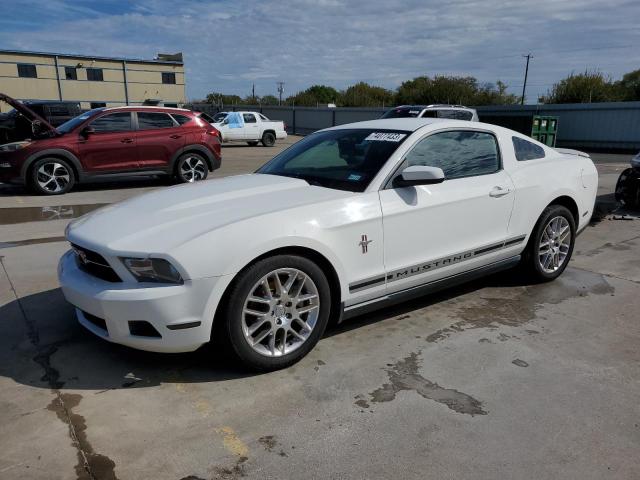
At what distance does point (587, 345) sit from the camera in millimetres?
3750

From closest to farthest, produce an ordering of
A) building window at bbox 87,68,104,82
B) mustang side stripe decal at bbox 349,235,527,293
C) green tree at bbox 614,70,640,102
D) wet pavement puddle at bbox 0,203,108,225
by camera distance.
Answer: mustang side stripe decal at bbox 349,235,527,293
wet pavement puddle at bbox 0,203,108,225
green tree at bbox 614,70,640,102
building window at bbox 87,68,104,82

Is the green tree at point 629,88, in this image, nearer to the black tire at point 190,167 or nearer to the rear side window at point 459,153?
the black tire at point 190,167

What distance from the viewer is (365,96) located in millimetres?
54312

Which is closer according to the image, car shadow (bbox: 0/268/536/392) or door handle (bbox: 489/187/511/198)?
car shadow (bbox: 0/268/536/392)

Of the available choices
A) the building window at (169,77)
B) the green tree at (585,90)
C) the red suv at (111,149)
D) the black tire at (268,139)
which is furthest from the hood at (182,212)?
the building window at (169,77)

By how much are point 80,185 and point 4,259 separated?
608 centimetres

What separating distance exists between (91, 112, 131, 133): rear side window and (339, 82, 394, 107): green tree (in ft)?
144

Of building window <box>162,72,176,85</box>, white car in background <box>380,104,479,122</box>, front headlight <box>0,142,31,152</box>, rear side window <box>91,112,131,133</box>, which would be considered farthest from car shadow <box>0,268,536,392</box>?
building window <box>162,72,176,85</box>

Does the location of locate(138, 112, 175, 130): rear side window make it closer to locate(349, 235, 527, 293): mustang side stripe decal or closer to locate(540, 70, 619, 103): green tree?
locate(349, 235, 527, 293): mustang side stripe decal

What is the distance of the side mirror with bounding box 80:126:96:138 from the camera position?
32.8 feet

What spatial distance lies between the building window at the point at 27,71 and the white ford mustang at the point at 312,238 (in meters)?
46.9

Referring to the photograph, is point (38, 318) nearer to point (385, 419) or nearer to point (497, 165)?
point (385, 419)

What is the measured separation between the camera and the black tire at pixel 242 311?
3.05m

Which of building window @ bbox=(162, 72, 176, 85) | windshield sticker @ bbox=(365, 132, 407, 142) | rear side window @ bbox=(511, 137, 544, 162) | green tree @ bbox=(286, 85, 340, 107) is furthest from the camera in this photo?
green tree @ bbox=(286, 85, 340, 107)
